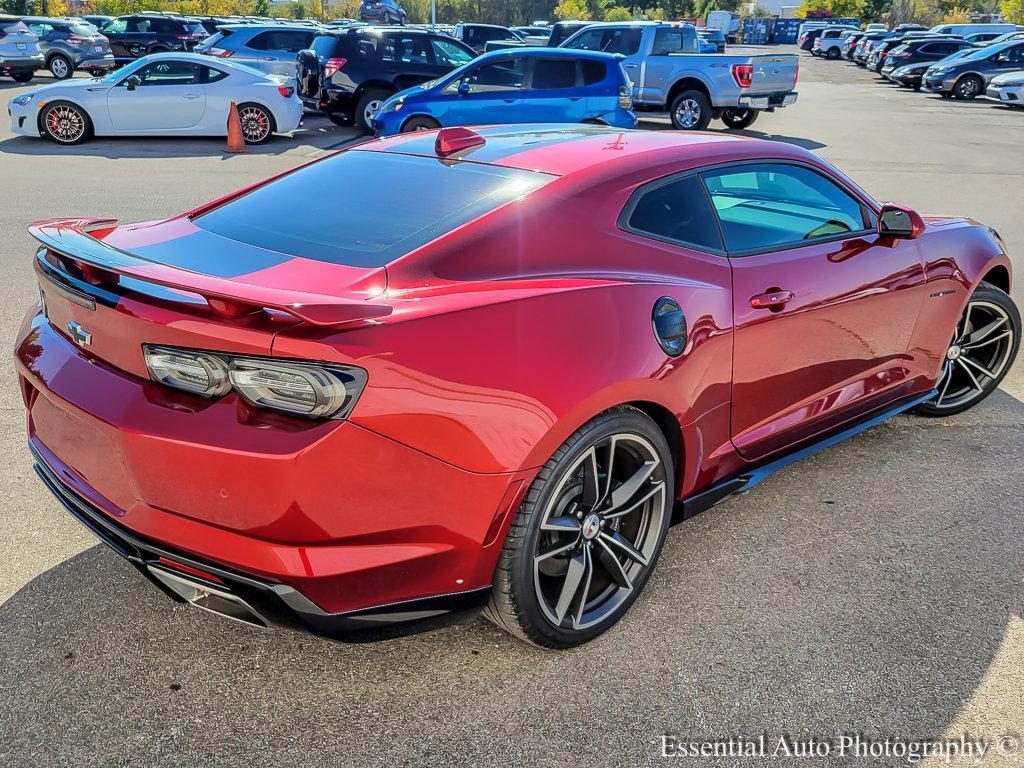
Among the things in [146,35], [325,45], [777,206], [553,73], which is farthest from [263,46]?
[777,206]

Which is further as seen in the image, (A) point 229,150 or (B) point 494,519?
(A) point 229,150

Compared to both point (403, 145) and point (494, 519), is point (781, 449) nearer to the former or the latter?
point (494, 519)

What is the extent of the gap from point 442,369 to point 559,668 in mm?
1090

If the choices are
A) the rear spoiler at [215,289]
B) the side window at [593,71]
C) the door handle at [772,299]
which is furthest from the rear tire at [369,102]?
the rear spoiler at [215,289]

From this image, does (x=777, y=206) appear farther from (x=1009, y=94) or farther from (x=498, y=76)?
(x=1009, y=94)

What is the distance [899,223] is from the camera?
387 cm

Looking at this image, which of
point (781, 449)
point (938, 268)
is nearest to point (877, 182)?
point (938, 268)

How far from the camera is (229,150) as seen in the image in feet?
46.2

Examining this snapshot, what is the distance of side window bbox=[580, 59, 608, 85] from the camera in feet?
45.6

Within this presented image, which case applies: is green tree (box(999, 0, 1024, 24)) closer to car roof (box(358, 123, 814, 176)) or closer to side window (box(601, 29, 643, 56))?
side window (box(601, 29, 643, 56))

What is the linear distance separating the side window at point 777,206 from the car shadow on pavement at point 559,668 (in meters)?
1.19

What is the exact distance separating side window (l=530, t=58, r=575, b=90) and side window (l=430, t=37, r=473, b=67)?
303 cm

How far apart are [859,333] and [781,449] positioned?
647mm

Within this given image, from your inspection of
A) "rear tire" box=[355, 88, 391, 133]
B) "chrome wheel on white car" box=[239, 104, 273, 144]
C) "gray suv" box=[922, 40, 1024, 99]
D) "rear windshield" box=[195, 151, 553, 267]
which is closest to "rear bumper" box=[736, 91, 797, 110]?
"rear tire" box=[355, 88, 391, 133]
